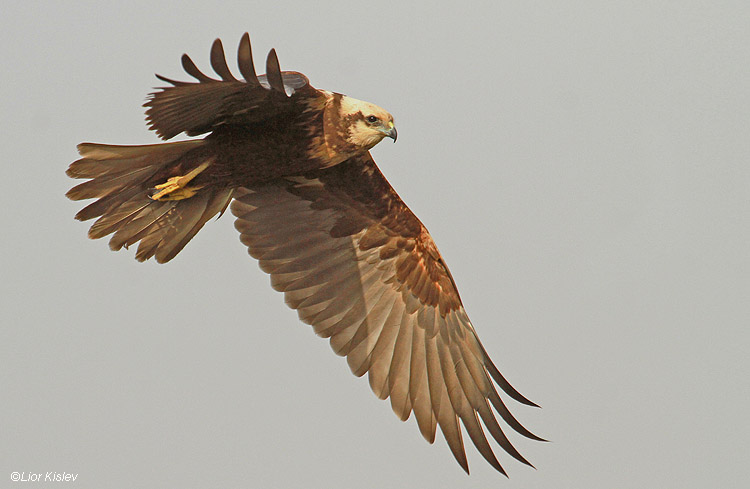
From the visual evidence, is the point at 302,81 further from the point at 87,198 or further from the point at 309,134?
the point at 87,198

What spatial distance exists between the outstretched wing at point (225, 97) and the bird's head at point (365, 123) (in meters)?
0.26

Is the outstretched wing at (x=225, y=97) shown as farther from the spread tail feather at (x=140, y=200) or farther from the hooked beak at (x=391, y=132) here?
the hooked beak at (x=391, y=132)

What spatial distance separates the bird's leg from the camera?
318 inches

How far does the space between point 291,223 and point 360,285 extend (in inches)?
33.3

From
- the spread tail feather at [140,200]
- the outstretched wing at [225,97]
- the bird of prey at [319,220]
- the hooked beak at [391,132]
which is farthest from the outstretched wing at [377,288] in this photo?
the outstretched wing at [225,97]

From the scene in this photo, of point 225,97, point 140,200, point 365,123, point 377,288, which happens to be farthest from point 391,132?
point 140,200

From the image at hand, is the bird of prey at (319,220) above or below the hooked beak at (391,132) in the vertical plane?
below

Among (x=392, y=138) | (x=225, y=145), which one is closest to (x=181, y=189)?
(x=225, y=145)

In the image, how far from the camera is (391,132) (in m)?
8.06

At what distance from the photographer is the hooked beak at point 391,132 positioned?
26.4 feet

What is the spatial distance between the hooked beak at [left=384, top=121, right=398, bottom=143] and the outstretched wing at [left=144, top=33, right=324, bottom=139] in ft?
2.04

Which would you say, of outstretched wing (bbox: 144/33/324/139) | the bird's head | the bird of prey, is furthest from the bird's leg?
the bird's head

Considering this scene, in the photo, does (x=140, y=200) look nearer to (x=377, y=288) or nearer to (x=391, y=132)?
(x=391, y=132)

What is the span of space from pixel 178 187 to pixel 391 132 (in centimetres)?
173
